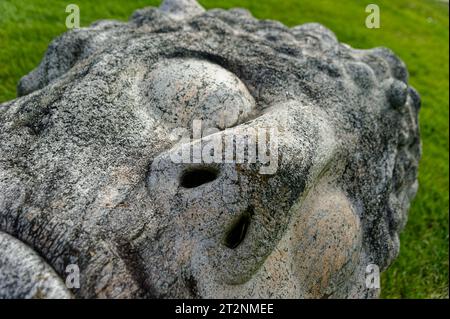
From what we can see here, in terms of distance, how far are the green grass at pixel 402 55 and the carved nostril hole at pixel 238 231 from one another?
2.23 m

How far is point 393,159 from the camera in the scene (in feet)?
6.88

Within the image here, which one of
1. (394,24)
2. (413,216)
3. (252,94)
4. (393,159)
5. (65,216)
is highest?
(252,94)

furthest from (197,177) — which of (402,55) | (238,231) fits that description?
(402,55)

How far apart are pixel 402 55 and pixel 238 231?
701 centimetres

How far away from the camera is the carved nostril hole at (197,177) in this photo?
146cm

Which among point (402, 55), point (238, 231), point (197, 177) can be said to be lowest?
point (402, 55)

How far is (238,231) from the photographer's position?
1.47 meters

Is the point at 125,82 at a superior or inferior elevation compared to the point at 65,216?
superior

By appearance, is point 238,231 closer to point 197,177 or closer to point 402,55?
point 197,177

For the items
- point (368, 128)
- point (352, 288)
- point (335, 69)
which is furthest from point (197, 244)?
point (335, 69)

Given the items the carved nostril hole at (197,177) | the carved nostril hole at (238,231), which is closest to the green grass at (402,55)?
the carved nostril hole at (238,231)

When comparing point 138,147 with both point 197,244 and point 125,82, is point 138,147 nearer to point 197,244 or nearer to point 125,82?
point 125,82

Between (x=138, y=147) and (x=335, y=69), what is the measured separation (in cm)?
99

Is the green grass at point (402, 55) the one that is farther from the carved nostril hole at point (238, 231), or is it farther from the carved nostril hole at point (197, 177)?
the carved nostril hole at point (197, 177)
